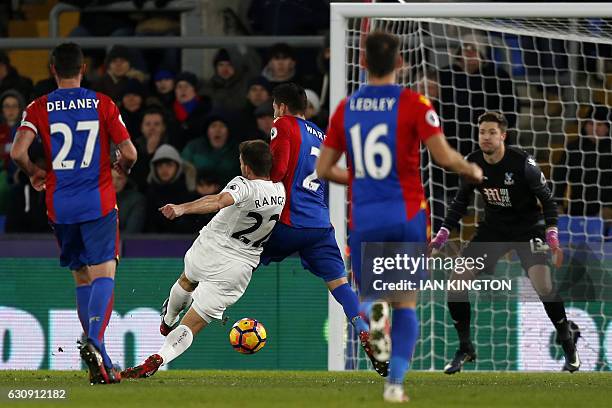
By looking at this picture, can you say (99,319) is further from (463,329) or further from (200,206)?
(463,329)

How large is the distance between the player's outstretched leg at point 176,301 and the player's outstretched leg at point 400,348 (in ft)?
8.87

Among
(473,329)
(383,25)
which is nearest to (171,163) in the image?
(383,25)

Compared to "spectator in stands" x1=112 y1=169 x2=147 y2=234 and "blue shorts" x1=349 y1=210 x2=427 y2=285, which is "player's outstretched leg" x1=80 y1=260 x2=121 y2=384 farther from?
"spectator in stands" x1=112 y1=169 x2=147 y2=234

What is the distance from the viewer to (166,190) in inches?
526

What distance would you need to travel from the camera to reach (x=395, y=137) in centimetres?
754

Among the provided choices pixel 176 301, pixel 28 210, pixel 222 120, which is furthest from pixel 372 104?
pixel 28 210

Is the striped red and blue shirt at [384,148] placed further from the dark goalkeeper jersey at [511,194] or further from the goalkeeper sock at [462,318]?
the goalkeeper sock at [462,318]

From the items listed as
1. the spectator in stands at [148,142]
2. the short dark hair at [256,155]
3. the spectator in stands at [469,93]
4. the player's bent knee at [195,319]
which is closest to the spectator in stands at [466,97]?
the spectator in stands at [469,93]

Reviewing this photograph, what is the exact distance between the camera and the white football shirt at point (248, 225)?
9477 millimetres

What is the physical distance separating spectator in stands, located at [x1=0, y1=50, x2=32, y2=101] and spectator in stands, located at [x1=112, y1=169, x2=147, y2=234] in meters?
2.04

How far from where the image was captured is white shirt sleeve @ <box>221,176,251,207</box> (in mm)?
9054

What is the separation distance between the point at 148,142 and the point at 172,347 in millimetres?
4916

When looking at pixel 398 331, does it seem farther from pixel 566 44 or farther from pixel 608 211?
pixel 566 44

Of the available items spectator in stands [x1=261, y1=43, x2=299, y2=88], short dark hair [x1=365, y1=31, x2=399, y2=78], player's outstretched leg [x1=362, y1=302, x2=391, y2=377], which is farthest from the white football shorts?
spectator in stands [x1=261, y1=43, x2=299, y2=88]
